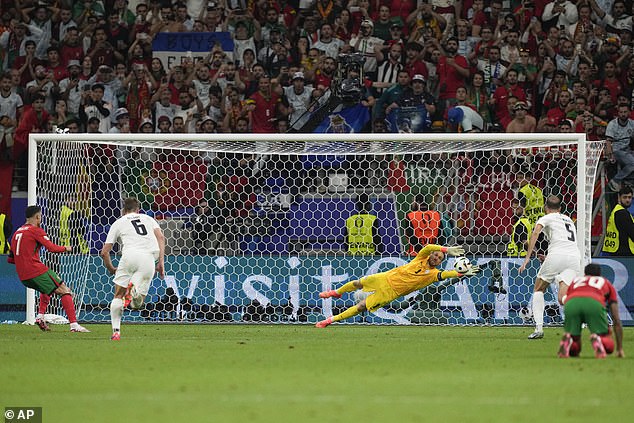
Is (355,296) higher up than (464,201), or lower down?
lower down

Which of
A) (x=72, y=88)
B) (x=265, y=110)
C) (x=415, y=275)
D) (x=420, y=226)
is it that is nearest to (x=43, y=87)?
(x=72, y=88)

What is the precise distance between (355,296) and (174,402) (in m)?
9.37

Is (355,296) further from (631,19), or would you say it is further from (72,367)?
(631,19)

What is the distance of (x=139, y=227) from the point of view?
625 inches

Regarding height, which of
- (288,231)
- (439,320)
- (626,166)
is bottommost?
(439,320)

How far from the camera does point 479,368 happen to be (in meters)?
11.6

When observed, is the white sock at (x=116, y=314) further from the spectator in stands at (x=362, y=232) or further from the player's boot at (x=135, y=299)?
the spectator in stands at (x=362, y=232)

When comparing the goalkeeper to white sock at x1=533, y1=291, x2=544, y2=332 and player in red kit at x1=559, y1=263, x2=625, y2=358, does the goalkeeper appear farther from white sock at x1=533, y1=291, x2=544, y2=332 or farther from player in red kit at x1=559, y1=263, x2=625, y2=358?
player in red kit at x1=559, y1=263, x2=625, y2=358

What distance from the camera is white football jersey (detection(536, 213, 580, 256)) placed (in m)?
15.7

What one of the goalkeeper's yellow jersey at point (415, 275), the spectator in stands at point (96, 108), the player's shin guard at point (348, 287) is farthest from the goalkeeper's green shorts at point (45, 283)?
the spectator in stands at point (96, 108)

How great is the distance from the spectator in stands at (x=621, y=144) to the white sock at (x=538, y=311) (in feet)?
15.4

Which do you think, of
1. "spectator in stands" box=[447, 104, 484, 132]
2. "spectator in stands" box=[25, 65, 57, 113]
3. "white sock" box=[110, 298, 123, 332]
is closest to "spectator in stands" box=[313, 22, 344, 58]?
"spectator in stands" box=[447, 104, 484, 132]

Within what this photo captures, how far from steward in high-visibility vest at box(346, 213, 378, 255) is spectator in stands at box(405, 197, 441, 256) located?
59cm

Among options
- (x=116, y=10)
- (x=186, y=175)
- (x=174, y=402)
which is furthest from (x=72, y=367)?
(x=116, y=10)
